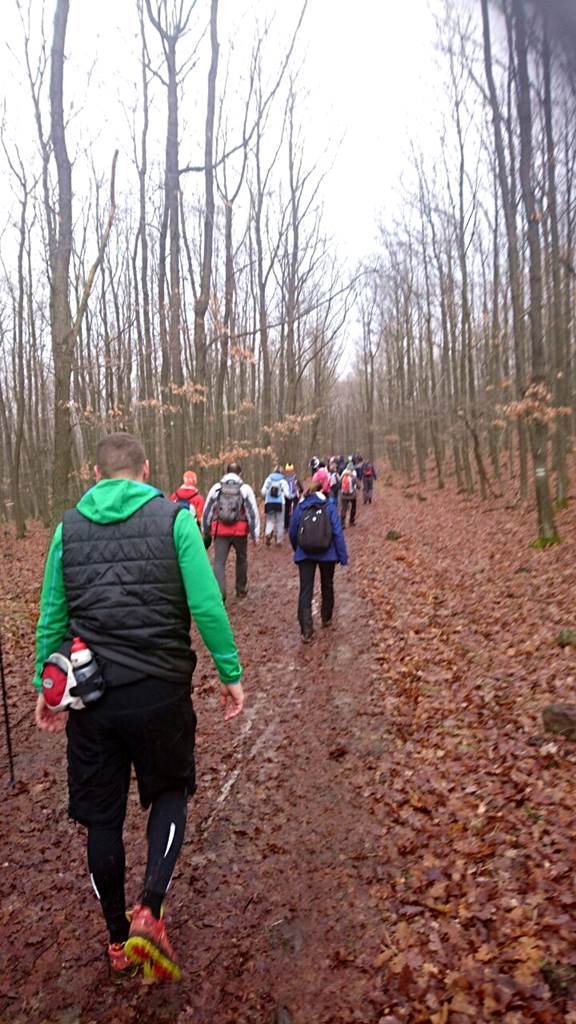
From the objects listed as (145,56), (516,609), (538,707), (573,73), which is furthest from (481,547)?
(145,56)

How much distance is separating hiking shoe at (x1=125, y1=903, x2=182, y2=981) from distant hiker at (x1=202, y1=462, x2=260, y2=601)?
19.9 ft

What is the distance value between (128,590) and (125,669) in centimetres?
34

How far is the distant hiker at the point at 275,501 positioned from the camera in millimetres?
13352

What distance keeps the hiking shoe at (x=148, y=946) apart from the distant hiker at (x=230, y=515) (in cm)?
607

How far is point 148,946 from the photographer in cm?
252

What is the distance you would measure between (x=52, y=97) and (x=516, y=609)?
10622 millimetres

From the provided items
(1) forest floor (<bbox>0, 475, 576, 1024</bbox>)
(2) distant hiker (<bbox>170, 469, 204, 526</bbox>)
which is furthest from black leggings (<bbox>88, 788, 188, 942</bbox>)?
(2) distant hiker (<bbox>170, 469, 204, 526</bbox>)

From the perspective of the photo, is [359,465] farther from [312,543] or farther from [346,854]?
[346,854]

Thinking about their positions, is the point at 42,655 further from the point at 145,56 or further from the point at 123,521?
the point at 145,56

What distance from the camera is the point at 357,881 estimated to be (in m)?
3.35

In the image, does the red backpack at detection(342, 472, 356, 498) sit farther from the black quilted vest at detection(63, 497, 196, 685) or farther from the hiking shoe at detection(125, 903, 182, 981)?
the hiking shoe at detection(125, 903, 182, 981)

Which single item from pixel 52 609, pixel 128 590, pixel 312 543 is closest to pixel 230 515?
pixel 312 543

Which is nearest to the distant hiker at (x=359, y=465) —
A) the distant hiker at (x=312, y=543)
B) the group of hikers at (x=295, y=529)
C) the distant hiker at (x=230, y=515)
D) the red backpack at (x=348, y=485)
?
the red backpack at (x=348, y=485)

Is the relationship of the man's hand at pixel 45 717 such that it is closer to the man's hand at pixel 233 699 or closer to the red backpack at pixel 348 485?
the man's hand at pixel 233 699
